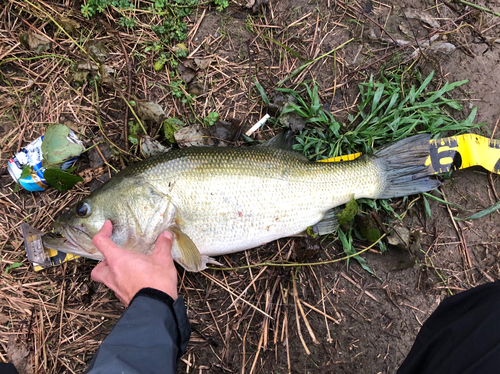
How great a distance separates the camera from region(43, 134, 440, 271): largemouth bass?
284 cm

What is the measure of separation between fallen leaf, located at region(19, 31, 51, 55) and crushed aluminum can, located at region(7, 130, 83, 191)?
3.62 ft

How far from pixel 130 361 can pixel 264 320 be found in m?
1.56

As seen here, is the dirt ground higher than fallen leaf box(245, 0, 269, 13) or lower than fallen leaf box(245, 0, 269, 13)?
lower

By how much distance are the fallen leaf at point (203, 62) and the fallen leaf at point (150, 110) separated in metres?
0.72

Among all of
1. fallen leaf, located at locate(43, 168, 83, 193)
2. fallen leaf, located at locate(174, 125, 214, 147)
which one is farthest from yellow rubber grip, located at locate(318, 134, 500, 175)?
fallen leaf, located at locate(43, 168, 83, 193)

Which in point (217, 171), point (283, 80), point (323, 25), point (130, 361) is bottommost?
point (130, 361)

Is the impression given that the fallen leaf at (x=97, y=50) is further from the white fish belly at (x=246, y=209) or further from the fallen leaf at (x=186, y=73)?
the white fish belly at (x=246, y=209)

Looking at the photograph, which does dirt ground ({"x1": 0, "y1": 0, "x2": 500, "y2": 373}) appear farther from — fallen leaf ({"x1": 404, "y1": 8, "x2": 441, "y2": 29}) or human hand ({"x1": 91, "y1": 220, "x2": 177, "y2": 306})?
human hand ({"x1": 91, "y1": 220, "x2": 177, "y2": 306})

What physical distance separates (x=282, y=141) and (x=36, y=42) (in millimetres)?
3167

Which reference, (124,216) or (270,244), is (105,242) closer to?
(124,216)

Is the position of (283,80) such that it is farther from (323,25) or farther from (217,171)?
(217,171)

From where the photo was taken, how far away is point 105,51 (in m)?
3.41

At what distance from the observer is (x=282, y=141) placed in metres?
3.29

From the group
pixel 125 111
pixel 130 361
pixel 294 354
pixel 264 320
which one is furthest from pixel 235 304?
pixel 125 111
